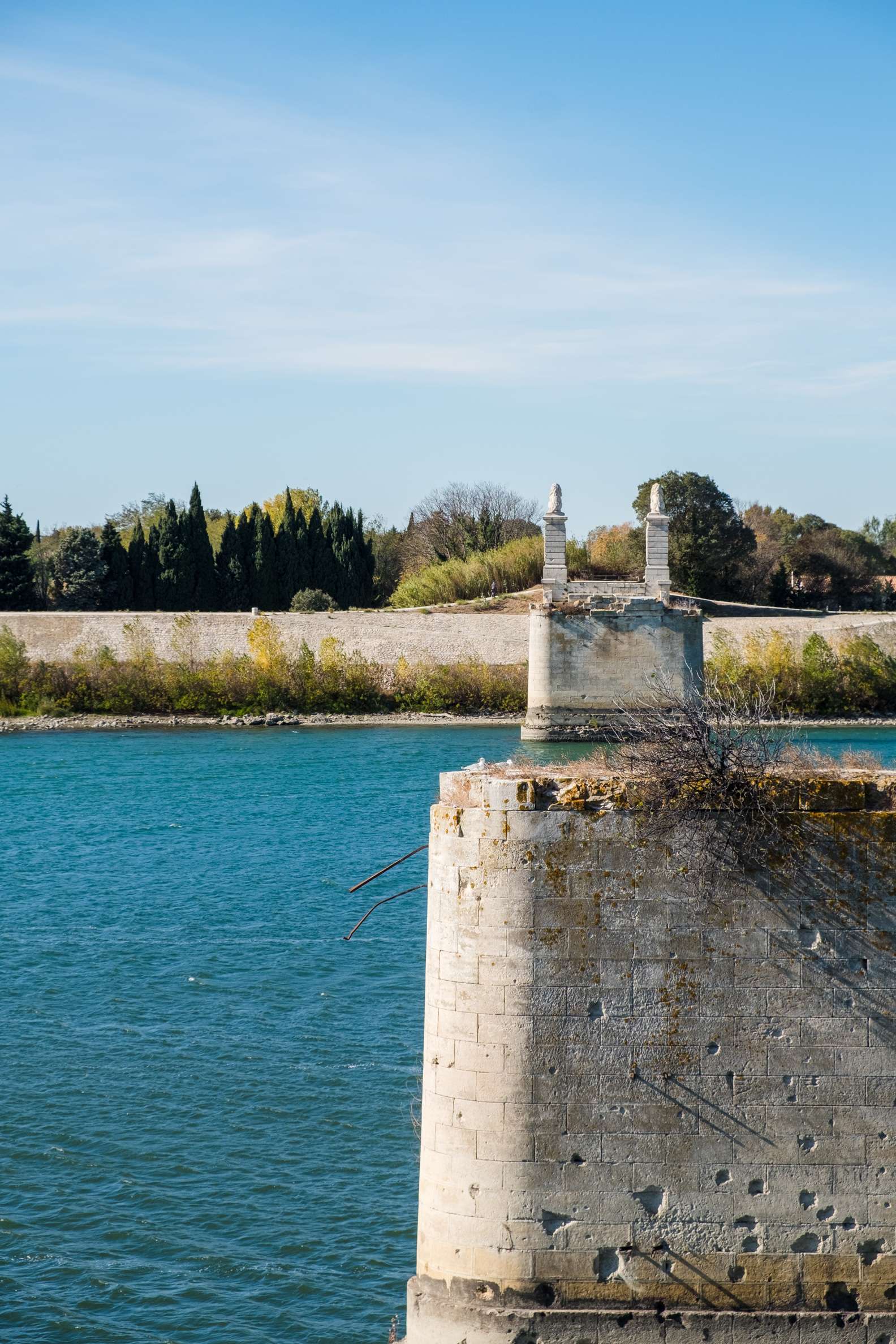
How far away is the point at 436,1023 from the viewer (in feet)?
25.5

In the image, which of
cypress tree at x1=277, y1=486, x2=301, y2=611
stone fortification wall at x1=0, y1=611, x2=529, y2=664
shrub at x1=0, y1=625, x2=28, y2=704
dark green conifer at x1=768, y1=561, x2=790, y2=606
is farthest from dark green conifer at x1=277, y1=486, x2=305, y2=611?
dark green conifer at x1=768, y1=561, x2=790, y2=606

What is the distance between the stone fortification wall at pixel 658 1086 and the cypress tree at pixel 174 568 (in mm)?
70227

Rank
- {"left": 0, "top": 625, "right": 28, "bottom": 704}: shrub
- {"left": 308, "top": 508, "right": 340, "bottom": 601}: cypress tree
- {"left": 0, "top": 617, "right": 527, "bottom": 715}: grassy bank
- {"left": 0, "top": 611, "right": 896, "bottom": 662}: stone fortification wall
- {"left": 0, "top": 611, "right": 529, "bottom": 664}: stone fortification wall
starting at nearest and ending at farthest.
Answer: {"left": 0, "top": 617, "right": 527, "bottom": 715}: grassy bank
{"left": 0, "top": 625, "right": 28, "bottom": 704}: shrub
{"left": 0, "top": 611, "right": 896, "bottom": 662}: stone fortification wall
{"left": 0, "top": 611, "right": 529, "bottom": 664}: stone fortification wall
{"left": 308, "top": 508, "right": 340, "bottom": 601}: cypress tree

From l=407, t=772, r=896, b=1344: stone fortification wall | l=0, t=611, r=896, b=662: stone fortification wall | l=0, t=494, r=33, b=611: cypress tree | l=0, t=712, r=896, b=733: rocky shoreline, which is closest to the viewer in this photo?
l=407, t=772, r=896, b=1344: stone fortification wall

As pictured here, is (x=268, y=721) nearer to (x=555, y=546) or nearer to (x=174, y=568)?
(x=555, y=546)

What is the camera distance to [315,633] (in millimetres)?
64062

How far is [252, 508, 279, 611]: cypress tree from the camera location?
79.1 metres

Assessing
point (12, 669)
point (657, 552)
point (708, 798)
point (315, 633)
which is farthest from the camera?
point (315, 633)

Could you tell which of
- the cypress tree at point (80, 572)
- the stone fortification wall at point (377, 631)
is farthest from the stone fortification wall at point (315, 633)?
the cypress tree at point (80, 572)

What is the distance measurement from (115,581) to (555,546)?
111 feet

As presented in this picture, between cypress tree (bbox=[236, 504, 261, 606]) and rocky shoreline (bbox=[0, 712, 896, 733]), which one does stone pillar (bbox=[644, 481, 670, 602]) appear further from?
cypress tree (bbox=[236, 504, 261, 606])

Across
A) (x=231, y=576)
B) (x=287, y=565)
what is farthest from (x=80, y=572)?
(x=287, y=565)

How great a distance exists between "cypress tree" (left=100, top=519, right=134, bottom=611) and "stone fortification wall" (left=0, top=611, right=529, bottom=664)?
9.50 meters

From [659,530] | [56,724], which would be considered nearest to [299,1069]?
[659,530]
